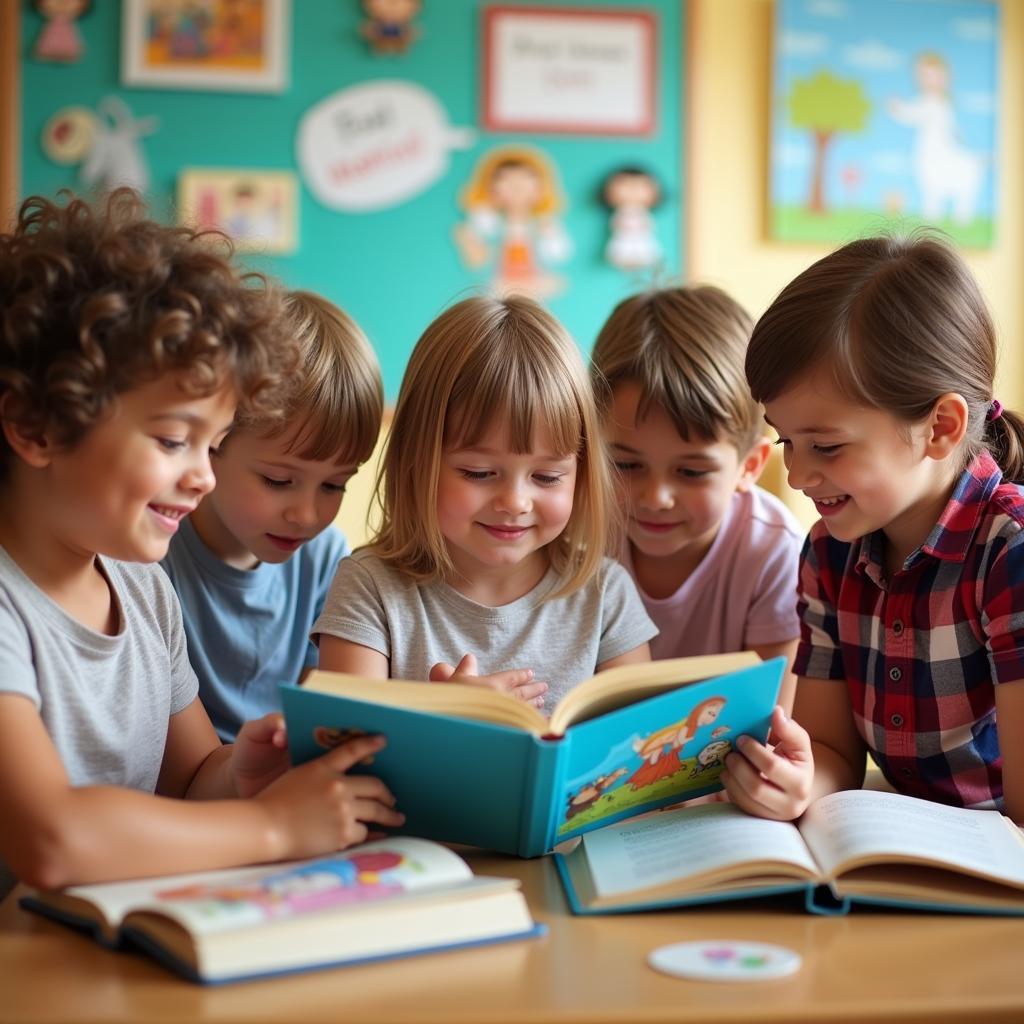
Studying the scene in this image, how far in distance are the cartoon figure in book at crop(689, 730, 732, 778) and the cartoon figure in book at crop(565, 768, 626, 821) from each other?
8 cm

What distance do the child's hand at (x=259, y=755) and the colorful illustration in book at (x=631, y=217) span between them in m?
2.72

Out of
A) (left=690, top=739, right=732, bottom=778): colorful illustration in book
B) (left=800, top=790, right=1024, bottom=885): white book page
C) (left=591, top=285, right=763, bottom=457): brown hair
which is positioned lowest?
(left=800, top=790, right=1024, bottom=885): white book page

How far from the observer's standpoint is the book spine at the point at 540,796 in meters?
0.96

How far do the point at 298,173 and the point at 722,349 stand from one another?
2.09 metres

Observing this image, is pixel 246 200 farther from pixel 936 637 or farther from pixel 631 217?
pixel 936 637

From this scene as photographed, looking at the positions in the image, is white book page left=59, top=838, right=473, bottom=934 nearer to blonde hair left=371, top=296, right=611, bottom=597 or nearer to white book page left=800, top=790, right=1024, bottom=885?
white book page left=800, top=790, right=1024, bottom=885

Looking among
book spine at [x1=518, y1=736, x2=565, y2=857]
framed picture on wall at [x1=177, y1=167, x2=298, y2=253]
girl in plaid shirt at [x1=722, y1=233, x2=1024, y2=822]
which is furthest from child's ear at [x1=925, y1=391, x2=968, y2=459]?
framed picture on wall at [x1=177, y1=167, x2=298, y2=253]

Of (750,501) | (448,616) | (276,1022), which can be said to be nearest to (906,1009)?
(276,1022)

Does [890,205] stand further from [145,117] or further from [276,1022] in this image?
[276,1022]

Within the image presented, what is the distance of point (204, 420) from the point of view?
1.08m

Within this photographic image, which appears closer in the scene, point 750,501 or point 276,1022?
point 276,1022

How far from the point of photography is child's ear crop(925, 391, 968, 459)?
133 centimetres

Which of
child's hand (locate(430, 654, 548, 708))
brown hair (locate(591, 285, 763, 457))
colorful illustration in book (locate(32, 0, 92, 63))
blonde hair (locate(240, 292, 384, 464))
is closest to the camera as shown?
child's hand (locate(430, 654, 548, 708))

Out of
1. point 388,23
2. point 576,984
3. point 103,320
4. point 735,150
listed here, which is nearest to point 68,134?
point 388,23
